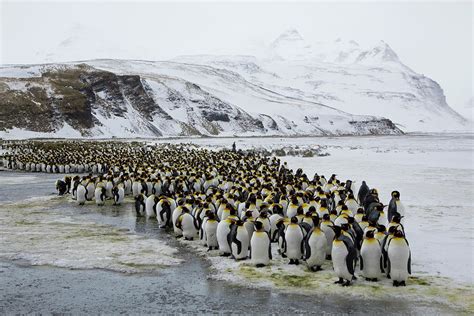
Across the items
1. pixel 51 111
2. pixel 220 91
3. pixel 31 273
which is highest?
pixel 220 91

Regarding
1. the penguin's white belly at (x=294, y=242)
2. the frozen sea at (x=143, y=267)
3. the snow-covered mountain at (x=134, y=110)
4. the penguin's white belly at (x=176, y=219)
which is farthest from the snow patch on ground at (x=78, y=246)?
the snow-covered mountain at (x=134, y=110)

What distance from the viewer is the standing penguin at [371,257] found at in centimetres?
843

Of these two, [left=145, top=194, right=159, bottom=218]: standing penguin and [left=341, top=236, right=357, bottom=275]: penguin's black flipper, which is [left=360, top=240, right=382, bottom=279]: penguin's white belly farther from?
[left=145, top=194, right=159, bottom=218]: standing penguin

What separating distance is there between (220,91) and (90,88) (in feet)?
209

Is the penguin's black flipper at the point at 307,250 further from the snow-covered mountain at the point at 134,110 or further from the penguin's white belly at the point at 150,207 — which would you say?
the snow-covered mountain at the point at 134,110

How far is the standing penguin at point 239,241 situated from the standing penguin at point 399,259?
9.34 ft

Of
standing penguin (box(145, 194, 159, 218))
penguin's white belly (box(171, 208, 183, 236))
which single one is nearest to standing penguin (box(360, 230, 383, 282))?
penguin's white belly (box(171, 208, 183, 236))

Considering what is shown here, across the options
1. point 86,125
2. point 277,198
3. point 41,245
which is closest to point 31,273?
point 41,245

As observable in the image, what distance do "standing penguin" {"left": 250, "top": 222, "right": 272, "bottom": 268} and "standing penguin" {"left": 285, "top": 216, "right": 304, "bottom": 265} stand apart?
0.44m

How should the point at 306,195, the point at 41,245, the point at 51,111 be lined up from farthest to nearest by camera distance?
the point at 51,111 → the point at 306,195 → the point at 41,245

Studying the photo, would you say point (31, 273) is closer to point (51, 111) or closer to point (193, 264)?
point (193, 264)

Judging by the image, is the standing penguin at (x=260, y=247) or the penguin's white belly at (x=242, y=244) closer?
the standing penguin at (x=260, y=247)

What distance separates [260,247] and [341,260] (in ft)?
5.49

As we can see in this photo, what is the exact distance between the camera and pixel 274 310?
732 centimetres
